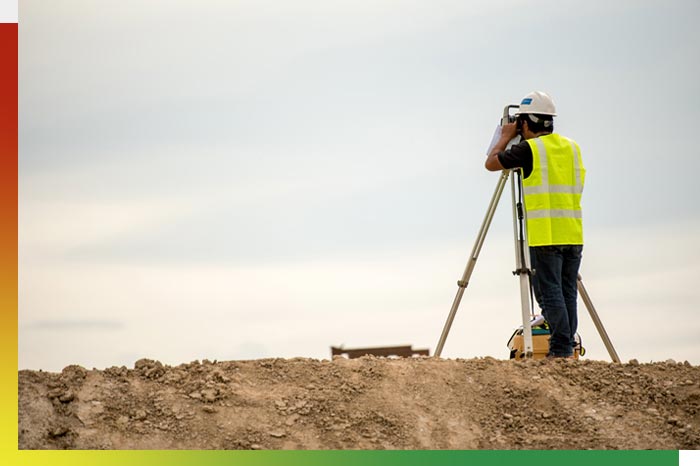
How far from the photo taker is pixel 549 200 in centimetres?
992

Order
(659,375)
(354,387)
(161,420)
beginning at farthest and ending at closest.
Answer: (659,375), (354,387), (161,420)

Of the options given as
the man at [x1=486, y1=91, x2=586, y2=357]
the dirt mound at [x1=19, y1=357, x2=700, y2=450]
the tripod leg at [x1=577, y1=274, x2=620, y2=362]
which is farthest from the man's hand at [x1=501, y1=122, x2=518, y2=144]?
the dirt mound at [x1=19, y1=357, x2=700, y2=450]

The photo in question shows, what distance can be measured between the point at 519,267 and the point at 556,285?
418mm

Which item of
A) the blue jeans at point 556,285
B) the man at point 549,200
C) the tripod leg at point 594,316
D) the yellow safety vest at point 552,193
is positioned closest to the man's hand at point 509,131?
Result: the man at point 549,200

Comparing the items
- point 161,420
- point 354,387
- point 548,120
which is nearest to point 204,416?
point 161,420

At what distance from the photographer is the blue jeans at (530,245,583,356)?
9867mm

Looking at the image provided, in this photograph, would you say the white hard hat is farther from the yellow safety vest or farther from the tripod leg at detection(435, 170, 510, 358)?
the tripod leg at detection(435, 170, 510, 358)

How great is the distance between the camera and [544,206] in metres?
9.91

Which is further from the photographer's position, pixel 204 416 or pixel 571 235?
pixel 571 235

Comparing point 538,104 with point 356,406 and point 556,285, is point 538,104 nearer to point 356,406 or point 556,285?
point 556,285

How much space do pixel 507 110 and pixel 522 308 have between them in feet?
6.85

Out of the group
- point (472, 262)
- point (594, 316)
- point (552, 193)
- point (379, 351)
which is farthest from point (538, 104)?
point (379, 351)

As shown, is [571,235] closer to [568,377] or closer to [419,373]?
[568,377]

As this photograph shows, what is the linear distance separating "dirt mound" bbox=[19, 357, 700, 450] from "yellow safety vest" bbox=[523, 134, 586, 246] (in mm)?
1326
